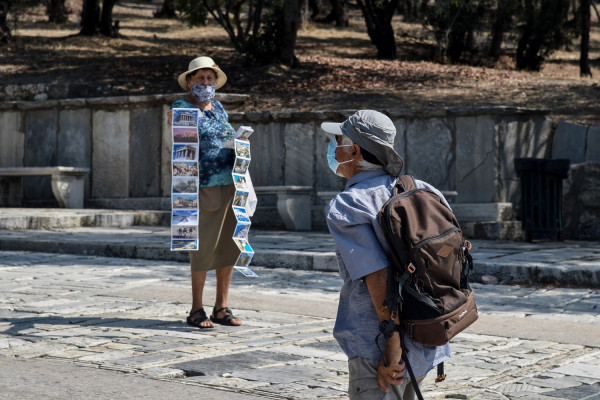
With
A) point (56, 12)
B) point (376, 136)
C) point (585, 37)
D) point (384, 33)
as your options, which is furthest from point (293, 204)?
point (56, 12)

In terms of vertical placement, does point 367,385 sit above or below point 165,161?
above

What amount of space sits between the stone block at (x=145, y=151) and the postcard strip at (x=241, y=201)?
31.8 feet

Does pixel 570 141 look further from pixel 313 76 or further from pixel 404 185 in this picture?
pixel 404 185

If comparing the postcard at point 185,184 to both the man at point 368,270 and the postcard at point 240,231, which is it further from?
the man at point 368,270

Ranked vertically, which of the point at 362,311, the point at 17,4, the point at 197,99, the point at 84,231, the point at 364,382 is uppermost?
the point at 17,4

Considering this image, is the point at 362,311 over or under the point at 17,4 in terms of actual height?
under

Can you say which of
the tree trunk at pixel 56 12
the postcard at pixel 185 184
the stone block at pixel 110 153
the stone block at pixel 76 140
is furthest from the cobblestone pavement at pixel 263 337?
the tree trunk at pixel 56 12

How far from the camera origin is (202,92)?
268 inches

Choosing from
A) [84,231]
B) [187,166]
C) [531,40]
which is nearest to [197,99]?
[187,166]

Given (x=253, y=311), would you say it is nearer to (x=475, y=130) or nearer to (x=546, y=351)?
(x=546, y=351)

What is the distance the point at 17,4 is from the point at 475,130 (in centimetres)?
1642

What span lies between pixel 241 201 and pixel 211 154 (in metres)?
0.41

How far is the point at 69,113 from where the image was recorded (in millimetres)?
17078

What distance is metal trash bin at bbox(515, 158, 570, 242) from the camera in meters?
13.0
